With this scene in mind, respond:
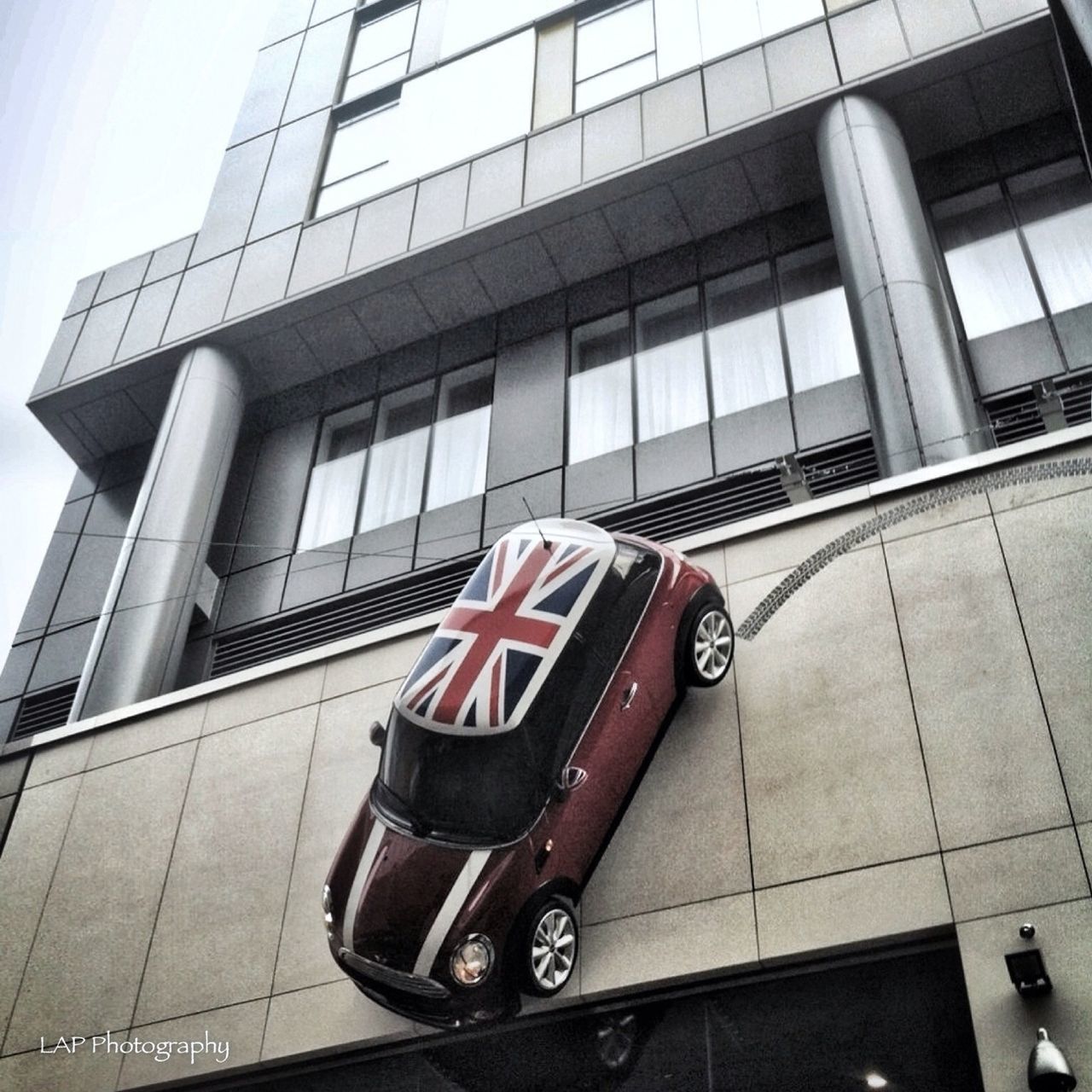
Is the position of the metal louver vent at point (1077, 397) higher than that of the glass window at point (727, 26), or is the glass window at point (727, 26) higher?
the glass window at point (727, 26)

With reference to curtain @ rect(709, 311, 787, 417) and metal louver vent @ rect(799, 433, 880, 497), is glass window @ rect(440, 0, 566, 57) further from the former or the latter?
metal louver vent @ rect(799, 433, 880, 497)

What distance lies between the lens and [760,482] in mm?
15336

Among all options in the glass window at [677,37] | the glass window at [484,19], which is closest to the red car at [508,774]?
the glass window at [677,37]

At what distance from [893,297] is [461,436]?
6790 mm

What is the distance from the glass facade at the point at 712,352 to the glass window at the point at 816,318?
0.01m

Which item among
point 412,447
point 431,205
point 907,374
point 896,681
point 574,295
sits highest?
point 431,205

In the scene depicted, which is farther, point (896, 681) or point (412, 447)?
point (412, 447)

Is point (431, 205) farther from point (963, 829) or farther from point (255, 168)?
point (963, 829)

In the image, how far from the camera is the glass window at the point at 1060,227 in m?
15.3

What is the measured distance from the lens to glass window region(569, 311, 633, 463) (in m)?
16.8

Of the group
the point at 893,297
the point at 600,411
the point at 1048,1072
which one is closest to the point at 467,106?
the point at 600,411

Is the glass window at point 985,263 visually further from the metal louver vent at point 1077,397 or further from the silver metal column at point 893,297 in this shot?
the metal louver vent at point 1077,397

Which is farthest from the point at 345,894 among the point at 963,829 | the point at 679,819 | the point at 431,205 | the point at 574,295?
the point at 431,205

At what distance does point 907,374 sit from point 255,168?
14.5 m
